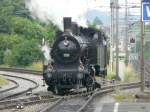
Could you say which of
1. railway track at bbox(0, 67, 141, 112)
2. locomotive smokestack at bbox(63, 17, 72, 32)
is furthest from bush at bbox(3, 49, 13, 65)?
railway track at bbox(0, 67, 141, 112)

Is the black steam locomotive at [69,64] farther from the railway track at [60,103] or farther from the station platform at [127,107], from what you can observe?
the station platform at [127,107]

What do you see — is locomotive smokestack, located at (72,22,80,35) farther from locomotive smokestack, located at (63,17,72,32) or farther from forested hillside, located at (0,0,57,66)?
forested hillside, located at (0,0,57,66)

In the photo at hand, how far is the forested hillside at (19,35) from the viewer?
5928 cm

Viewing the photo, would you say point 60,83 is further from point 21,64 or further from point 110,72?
point 21,64

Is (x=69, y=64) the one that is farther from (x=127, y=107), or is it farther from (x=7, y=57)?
(x=7, y=57)

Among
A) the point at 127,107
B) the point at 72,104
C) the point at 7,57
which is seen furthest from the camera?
the point at 7,57

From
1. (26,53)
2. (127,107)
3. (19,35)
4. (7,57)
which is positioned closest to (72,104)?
(127,107)

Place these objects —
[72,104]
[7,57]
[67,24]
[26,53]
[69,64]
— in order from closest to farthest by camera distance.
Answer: [72,104] < [67,24] < [69,64] < [26,53] < [7,57]

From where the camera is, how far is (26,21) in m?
67.7

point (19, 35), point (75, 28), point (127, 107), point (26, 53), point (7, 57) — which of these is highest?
point (75, 28)

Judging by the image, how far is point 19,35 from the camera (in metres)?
67.9

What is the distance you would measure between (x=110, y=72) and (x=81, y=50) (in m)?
18.9

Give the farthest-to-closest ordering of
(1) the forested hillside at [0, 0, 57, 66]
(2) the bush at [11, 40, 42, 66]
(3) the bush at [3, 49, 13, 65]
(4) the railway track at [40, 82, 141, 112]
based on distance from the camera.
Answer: (3) the bush at [3, 49, 13, 65] < (1) the forested hillside at [0, 0, 57, 66] < (2) the bush at [11, 40, 42, 66] < (4) the railway track at [40, 82, 141, 112]

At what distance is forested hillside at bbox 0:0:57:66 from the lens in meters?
59.3
